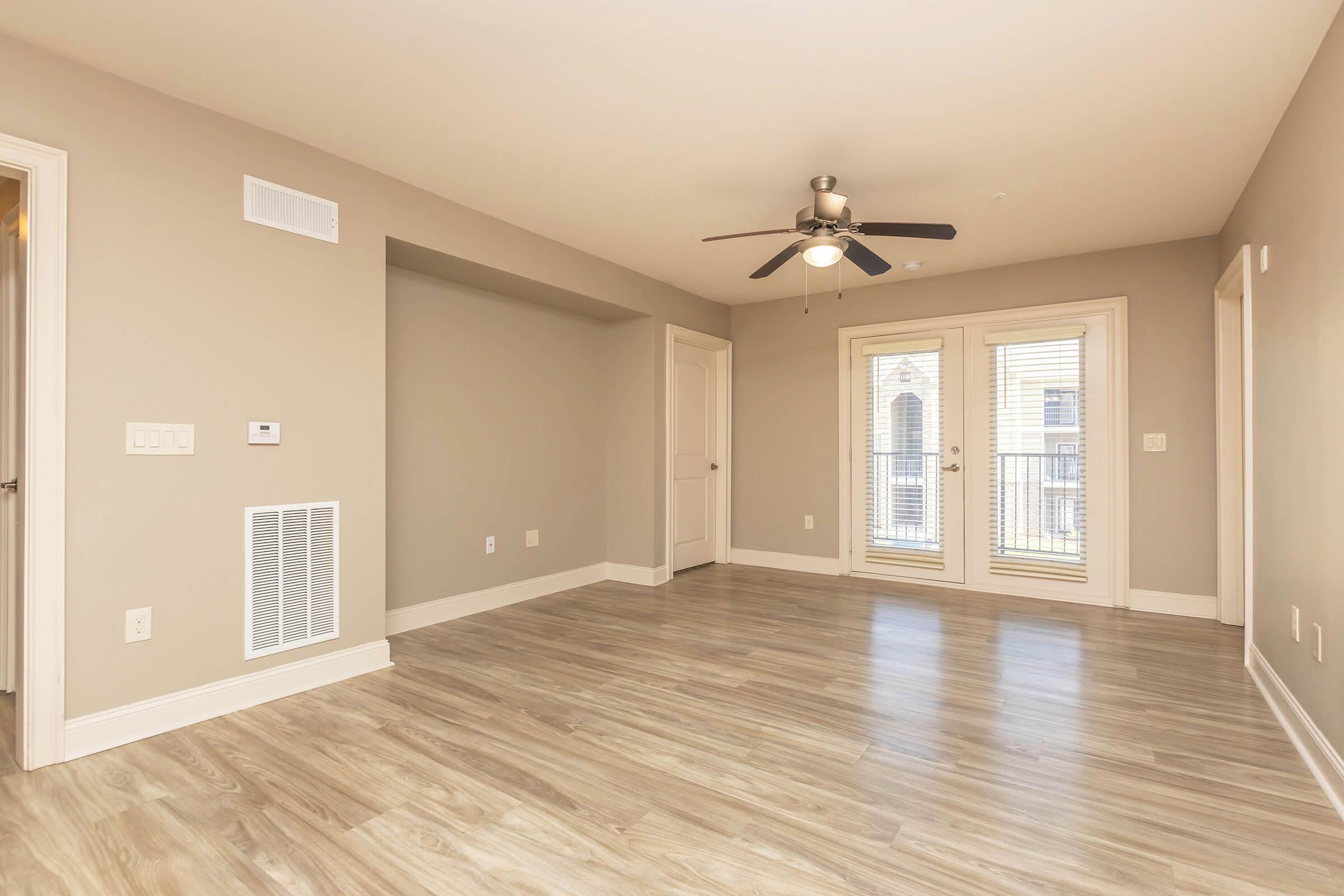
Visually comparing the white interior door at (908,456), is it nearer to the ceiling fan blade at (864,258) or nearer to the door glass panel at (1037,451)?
the door glass panel at (1037,451)

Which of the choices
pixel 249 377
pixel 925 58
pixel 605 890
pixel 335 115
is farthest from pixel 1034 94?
pixel 249 377

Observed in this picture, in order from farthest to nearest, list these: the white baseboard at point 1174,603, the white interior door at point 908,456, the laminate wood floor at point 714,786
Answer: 1. the white interior door at point 908,456
2. the white baseboard at point 1174,603
3. the laminate wood floor at point 714,786

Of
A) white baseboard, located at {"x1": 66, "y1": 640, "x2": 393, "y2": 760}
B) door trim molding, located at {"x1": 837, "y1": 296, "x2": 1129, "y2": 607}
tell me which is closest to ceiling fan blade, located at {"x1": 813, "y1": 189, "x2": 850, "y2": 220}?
door trim molding, located at {"x1": 837, "y1": 296, "x2": 1129, "y2": 607}

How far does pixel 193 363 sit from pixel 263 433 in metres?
0.38

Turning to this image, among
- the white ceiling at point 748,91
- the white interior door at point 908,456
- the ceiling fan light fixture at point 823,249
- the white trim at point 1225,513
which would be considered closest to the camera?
the white ceiling at point 748,91

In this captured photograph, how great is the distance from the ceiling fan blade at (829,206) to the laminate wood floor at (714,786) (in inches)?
87.6

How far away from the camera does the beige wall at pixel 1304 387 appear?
214 cm

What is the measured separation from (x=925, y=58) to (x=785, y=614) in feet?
10.6

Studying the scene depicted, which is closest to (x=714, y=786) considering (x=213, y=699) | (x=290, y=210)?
(x=213, y=699)

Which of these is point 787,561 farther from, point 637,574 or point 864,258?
point 864,258

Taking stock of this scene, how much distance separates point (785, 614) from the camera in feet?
14.5

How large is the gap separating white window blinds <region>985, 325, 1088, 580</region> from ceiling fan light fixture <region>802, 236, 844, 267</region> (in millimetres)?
2377

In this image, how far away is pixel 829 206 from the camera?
3137 mm

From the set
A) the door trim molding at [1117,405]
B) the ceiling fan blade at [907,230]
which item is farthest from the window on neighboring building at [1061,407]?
the ceiling fan blade at [907,230]
